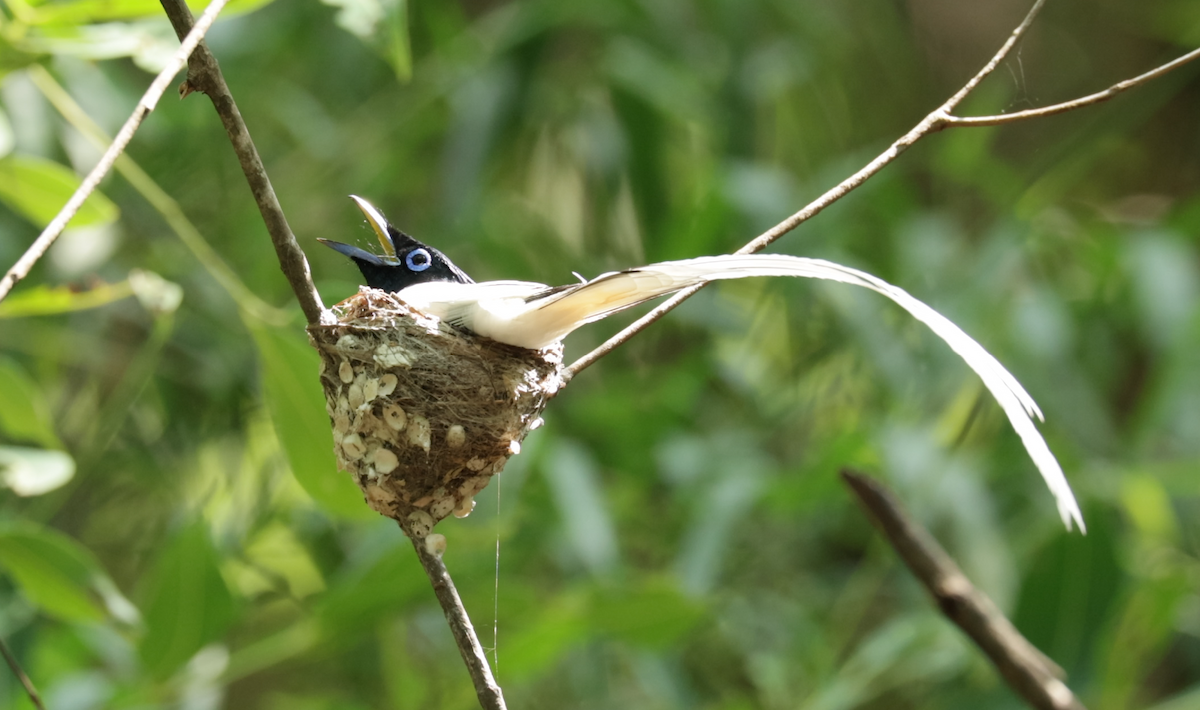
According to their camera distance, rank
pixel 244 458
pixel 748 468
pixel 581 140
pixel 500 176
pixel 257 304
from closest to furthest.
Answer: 1. pixel 257 304
2. pixel 748 468
3. pixel 244 458
4. pixel 581 140
5. pixel 500 176

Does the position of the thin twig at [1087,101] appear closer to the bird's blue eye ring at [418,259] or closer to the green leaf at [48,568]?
the bird's blue eye ring at [418,259]

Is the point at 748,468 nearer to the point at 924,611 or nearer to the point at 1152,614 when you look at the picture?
the point at 924,611

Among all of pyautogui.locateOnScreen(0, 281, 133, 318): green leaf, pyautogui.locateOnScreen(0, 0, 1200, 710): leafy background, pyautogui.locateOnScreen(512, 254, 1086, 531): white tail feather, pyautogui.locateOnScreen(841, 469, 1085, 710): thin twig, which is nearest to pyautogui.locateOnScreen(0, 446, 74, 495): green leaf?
pyautogui.locateOnScreen(0, 0, 1200, 710): leafy background

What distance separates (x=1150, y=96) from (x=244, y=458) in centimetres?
338

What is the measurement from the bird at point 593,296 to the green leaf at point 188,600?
25.0 inches

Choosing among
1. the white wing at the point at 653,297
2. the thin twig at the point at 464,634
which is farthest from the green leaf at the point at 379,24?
the thin twig at the point at 464,634

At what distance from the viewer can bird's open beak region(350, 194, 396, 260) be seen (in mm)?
1938

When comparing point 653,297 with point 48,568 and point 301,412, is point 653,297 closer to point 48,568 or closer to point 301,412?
point 301,412

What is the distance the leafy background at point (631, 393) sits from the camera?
244 centimetres

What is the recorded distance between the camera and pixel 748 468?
300 cm

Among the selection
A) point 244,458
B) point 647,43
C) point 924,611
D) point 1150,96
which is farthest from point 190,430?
point 1150,96

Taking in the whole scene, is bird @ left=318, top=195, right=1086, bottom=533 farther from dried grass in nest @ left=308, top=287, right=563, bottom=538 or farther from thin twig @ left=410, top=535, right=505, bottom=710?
thin twig @ left=410, top=535, right=505, bottom=710

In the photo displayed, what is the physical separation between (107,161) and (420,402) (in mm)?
777

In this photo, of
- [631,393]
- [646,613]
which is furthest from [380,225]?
[631,393]
